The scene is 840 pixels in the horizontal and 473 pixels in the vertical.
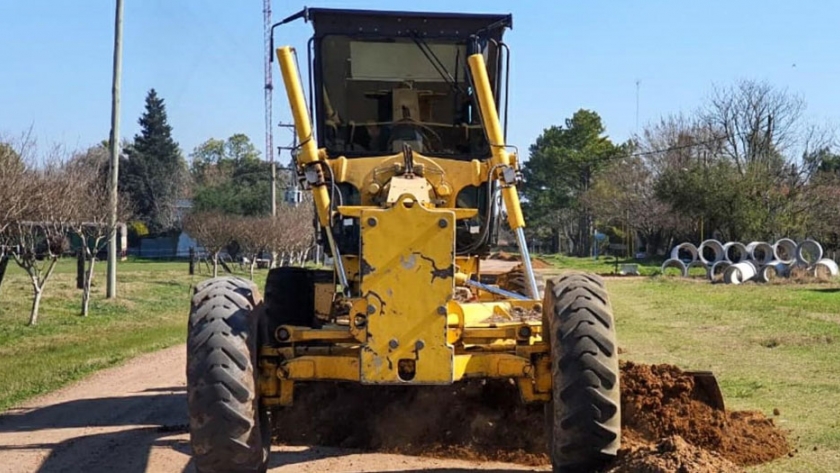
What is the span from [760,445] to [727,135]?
180 ft

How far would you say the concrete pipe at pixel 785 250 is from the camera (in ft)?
126

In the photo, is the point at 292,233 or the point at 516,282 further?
the point at 292,233

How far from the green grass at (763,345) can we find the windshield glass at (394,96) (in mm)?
3960

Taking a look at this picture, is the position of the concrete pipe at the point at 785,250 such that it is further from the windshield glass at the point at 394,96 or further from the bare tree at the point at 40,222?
the windshield glass at the point at 394,96

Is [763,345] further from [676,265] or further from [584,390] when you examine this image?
[676,265]

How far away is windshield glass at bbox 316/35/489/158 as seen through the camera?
10117mm

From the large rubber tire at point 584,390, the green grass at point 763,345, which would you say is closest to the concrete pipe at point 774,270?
the green grass at point 763,345

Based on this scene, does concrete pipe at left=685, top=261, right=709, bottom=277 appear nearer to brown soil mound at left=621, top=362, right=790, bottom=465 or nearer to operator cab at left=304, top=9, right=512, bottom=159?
operator cab at left=304, top=9, right=512, bottom=159

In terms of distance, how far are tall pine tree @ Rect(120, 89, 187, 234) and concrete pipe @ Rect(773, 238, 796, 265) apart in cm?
5770

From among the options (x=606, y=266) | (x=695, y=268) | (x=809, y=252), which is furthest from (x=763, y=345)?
(x=606, y=266)

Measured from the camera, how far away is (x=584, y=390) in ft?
21.9

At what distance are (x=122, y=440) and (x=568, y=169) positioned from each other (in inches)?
3154

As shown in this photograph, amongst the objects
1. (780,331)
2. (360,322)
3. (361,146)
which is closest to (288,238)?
(780,331)

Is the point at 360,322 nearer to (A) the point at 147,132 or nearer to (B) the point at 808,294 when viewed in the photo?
(B) the point at 808,294
